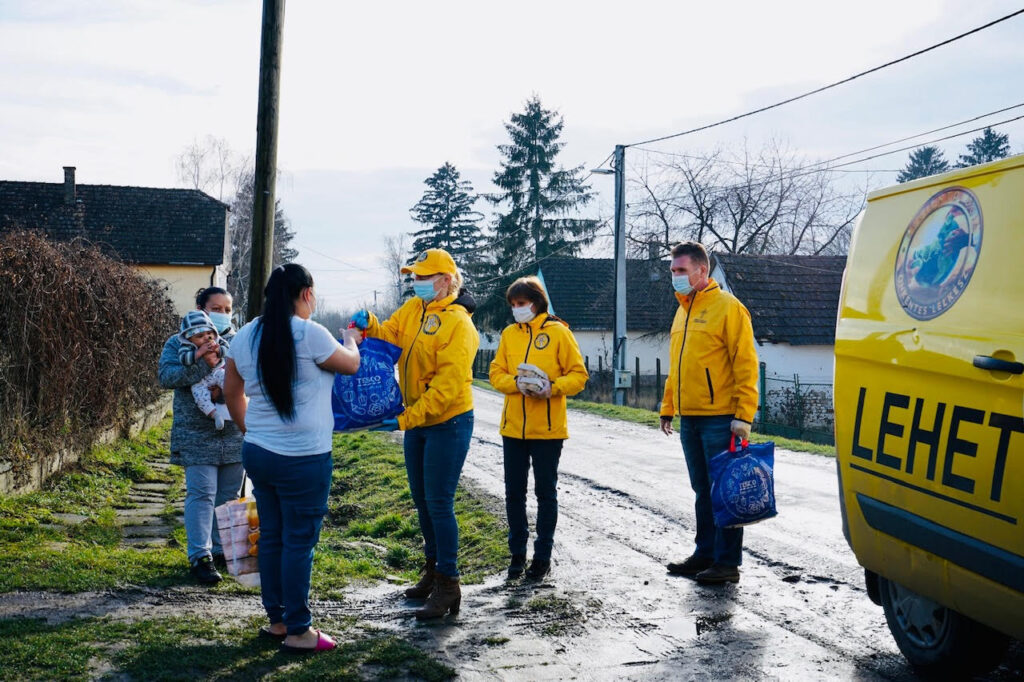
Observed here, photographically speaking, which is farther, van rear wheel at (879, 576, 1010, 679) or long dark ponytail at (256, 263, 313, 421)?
long dark ponytail at (256, 263, 313, 421)

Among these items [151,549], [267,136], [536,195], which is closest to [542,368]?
[151,549]

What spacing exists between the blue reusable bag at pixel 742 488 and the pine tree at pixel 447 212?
5991cm

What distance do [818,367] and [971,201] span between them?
26611mm

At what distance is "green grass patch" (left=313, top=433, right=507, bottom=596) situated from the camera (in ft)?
21.9

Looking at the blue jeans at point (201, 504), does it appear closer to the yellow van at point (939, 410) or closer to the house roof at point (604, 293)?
the yellow van at point (939, 410)

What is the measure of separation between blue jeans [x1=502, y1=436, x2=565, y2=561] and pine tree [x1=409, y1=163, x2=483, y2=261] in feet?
195

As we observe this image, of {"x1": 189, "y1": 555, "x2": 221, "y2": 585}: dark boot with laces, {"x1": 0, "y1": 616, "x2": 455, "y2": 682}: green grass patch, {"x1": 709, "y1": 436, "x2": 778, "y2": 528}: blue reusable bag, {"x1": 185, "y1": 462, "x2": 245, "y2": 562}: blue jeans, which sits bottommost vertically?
{"x1": 189, "y1": 555, "x2": 221, "y2": 585}: dark boot with laces

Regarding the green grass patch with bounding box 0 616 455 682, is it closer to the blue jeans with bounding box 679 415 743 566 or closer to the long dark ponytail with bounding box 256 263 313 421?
the long dark ponytail with bounding box 256 263 313 421

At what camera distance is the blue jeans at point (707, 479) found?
5988 millimetres

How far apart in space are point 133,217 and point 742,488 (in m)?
35.5

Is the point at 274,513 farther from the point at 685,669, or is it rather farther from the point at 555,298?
the point at 555,298

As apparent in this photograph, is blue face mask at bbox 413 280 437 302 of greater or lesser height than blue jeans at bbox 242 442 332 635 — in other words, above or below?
above

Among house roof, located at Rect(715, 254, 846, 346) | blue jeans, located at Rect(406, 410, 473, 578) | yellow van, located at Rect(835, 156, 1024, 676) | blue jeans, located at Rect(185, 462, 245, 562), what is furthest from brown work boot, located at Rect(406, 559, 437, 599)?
→ house roof, located at Rect(715, 254, 846, 346)

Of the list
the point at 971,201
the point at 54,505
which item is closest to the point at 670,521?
the point at 971,201
